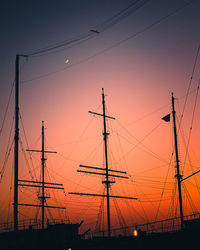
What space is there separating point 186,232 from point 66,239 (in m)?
18.3

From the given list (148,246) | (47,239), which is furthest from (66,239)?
(148,246)

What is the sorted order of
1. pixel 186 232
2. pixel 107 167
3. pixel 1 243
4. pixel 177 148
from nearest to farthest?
pixel 186 232 < pixel 1 243 < pixel 177 148 < pixel 107 167

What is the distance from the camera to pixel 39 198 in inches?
2415

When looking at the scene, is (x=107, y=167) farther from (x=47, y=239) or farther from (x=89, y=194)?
(x=47, y=239)

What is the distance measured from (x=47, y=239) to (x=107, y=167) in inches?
781

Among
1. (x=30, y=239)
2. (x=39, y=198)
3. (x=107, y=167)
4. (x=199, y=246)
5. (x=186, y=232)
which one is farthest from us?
(x=39, y=198)

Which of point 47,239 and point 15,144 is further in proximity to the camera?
point 47,239

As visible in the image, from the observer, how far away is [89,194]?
54.1 metres

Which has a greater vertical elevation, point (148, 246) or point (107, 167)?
point (107, 167)

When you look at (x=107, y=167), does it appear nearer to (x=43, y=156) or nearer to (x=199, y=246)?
(x=43, y=156)

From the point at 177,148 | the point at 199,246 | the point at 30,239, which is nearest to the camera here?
the point at 199,246

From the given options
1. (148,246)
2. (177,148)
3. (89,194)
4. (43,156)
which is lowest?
(148,246)

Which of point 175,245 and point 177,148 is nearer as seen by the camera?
point 175,245

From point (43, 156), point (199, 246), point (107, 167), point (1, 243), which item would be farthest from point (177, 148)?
point (43, 156)
